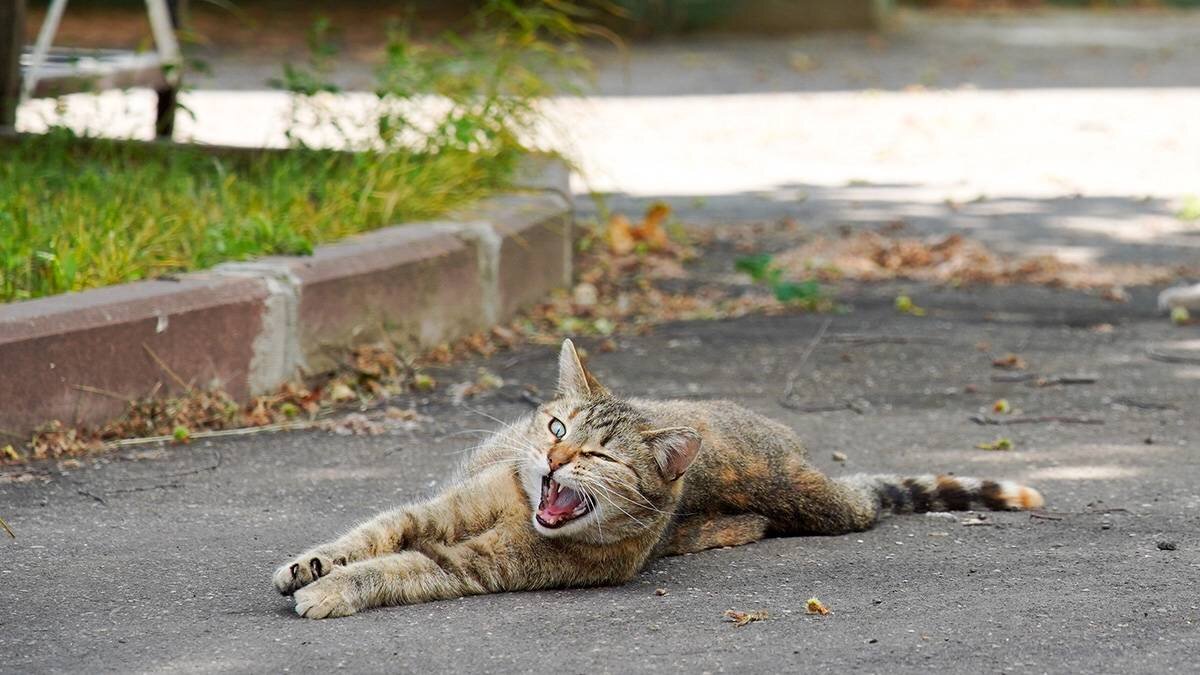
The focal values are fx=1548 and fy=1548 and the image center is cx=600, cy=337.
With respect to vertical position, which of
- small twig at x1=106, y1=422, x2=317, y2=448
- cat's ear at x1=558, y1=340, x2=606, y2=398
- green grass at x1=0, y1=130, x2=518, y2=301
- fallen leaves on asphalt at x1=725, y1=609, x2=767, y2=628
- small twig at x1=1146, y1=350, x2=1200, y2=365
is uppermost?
green grass at x1=0, y1=130, x2=518, y2=301

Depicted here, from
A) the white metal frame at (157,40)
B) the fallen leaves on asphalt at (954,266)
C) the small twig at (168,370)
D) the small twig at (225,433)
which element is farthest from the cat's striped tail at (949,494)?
the white metal frame at (157,40)

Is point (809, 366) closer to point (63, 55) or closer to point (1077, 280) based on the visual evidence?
point (1077, 280)

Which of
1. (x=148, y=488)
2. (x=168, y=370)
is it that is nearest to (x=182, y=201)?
(x=168, y=370)

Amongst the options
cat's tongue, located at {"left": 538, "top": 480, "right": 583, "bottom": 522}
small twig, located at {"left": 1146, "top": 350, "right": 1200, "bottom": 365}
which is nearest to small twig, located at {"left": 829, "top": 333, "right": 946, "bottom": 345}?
small twig, located at {"left": 1146, "top": 350, "right": 1200, "bottom": 365}

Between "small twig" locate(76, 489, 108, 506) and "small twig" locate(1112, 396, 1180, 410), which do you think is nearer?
"small twig" locate(76, 489, 108, 506)

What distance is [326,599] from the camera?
381 cm

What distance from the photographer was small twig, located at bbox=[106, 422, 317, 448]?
5.31 m

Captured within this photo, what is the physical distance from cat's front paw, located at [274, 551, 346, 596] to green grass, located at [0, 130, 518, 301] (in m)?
1.95

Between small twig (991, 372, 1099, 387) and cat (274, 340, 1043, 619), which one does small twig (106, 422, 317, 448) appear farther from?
small twig (991, 372, 1099, 387)

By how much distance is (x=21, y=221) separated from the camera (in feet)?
19.4

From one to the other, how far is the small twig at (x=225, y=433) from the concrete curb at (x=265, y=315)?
0.36 ft

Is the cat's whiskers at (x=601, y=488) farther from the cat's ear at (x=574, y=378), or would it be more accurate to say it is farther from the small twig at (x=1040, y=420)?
the small twig at (x=1040, y=420)

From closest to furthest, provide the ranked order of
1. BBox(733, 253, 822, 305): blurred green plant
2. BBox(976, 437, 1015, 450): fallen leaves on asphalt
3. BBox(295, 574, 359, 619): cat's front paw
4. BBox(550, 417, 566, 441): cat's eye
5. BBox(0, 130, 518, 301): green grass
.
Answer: BBox(295, 574, 359, 619): cat's front paw, BBox(550, 417, 566, 441): cat's eye, BBox(976, 437, 1015, 450): fallen leaves on asphalt, BBox(0, 130, 518, 301): green grass, BBox(733, 253, 822, 305): blurred green plant

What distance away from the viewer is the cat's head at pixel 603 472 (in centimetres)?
408
